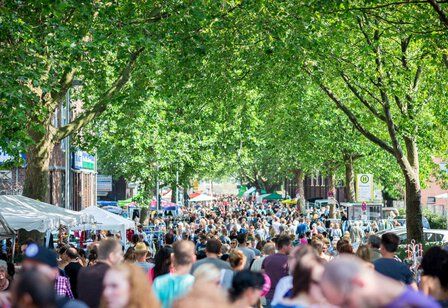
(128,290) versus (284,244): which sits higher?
(284,244)

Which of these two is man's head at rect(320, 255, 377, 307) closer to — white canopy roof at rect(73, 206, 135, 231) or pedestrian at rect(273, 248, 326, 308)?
pedestrian at rect(273, 248, 326, 308)

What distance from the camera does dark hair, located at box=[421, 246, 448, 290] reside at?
28.5ft

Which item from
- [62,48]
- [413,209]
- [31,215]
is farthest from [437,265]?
[413,209]

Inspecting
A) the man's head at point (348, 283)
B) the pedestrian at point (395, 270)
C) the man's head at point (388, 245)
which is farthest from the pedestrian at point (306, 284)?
the man's head at point (388, 245)

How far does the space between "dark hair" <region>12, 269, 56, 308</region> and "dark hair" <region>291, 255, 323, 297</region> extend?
226 cm

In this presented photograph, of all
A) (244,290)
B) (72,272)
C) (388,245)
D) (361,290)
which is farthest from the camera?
(72,272)

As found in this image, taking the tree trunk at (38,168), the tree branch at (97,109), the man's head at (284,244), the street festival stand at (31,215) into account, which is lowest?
the man's head at (284,244)

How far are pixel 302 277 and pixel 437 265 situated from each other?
1.99 metres

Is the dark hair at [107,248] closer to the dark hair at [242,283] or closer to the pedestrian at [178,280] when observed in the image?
the pedestrian at [178,280]

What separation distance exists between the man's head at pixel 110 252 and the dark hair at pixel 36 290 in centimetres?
372

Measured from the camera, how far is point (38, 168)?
84.4ft

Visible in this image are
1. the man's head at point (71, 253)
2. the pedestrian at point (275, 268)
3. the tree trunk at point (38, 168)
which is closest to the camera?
the pedestrian at point (275, 268)

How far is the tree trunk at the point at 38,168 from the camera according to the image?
84.1 ft

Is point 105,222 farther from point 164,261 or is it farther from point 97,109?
point 164,261
